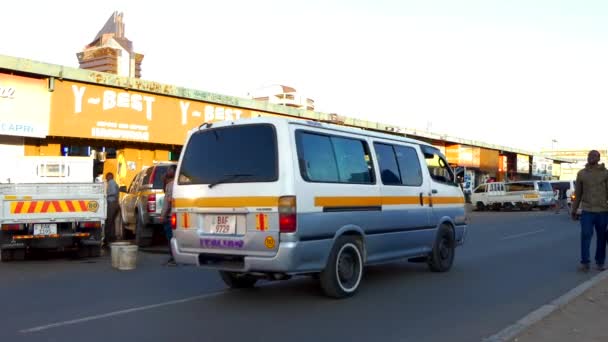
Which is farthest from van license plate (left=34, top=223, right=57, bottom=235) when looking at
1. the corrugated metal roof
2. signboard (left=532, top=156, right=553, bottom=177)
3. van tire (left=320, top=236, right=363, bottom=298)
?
signboard (left=532, top=156, right=553, bottom=177)

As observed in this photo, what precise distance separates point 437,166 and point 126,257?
5.70 metres

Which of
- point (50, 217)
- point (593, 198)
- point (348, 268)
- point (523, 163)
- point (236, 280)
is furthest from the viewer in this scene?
point (523, 163)

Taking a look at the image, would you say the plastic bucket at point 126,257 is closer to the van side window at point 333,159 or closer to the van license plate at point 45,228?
the van license plate at point 45,228

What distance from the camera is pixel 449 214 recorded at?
33.4 ft

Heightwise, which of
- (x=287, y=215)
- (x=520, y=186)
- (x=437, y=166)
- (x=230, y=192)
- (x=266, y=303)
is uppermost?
(x=520, y=186)

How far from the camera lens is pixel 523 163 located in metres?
61.3

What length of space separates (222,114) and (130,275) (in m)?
16.8

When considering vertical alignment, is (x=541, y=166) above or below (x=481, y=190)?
above

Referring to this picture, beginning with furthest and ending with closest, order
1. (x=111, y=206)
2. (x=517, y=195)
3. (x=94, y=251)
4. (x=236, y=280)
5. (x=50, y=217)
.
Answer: (x=517, y=195) < (x=111, y=206) < (x=94, y=251) < (x=50, y=217) < (x=236, y=280)

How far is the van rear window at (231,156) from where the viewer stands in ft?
23.2

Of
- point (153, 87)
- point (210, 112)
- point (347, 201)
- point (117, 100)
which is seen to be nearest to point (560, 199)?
point (210, 112)

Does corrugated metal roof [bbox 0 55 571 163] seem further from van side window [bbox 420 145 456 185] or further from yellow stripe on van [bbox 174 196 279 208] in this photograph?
van side window [bbox 420 145 456 185]

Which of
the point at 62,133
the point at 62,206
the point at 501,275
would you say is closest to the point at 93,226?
the point at 62,206

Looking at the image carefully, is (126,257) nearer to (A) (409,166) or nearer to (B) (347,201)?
(B) (347,201)
